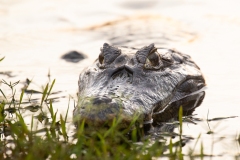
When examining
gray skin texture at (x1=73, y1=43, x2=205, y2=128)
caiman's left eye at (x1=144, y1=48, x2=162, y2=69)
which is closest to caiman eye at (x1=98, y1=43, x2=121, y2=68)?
gray skin texture at (x1=73, y1=43, x2=205, y2=128)

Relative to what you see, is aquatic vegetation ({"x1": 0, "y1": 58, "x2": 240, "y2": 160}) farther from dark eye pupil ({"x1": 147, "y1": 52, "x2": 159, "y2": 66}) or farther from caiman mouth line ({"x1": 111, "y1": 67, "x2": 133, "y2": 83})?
dark eye pupil ({"x1": 147, "y1": 52, "x2": 159, "y2": 66})

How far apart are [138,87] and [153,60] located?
61cm

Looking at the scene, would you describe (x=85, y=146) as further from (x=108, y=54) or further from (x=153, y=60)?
(x=153, y=60)

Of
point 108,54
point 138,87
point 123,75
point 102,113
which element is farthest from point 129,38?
point 102,113

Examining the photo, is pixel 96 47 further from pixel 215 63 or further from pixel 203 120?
pixel 203 120

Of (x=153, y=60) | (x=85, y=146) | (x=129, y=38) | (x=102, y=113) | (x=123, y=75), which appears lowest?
(x=85, y=146)

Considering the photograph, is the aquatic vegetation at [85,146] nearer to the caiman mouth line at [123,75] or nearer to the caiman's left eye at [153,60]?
the caiman mouth line at [123,75]

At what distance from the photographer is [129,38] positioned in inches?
387

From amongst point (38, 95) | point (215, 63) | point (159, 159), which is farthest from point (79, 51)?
point (159, 159)

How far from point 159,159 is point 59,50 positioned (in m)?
5.71

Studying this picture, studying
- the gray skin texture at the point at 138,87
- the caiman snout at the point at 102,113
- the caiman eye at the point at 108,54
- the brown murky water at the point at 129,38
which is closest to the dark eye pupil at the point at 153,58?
the gray skin texture at the point at 138,87

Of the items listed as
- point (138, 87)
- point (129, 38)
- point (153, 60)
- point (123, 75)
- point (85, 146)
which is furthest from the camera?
point (129, 38)

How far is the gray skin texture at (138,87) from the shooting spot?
5066 millimetres

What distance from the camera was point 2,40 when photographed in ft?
34.3
